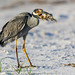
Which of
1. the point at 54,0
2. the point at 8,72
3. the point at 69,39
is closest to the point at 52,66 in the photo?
the point at 8,72

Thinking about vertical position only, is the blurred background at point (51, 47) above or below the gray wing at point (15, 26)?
below

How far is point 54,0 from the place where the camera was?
2312cm

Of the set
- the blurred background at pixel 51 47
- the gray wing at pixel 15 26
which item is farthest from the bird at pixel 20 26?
the blurred background at pixel 51 47

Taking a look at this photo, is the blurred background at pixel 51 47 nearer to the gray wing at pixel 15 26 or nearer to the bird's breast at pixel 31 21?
the gray wing at pixel 15 26

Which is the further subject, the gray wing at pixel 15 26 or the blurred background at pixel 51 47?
the blurred background at pixel 51 47

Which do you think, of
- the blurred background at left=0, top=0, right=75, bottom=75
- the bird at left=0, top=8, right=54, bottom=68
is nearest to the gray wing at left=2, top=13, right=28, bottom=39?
the bird at left=0, top=8, right=54, bottom=68

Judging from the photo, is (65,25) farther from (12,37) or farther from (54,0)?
(54,0)

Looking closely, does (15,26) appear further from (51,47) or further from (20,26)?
(51,47)

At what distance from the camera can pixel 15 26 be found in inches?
240

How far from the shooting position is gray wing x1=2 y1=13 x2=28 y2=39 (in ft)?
19.8

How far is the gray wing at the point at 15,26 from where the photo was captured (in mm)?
6027

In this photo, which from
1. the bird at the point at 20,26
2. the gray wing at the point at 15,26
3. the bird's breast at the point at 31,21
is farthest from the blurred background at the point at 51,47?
the bird's breast at the point at 31,21

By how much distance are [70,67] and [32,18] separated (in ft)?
4.46

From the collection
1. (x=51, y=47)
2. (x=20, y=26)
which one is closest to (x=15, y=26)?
(x=20, y=26)
